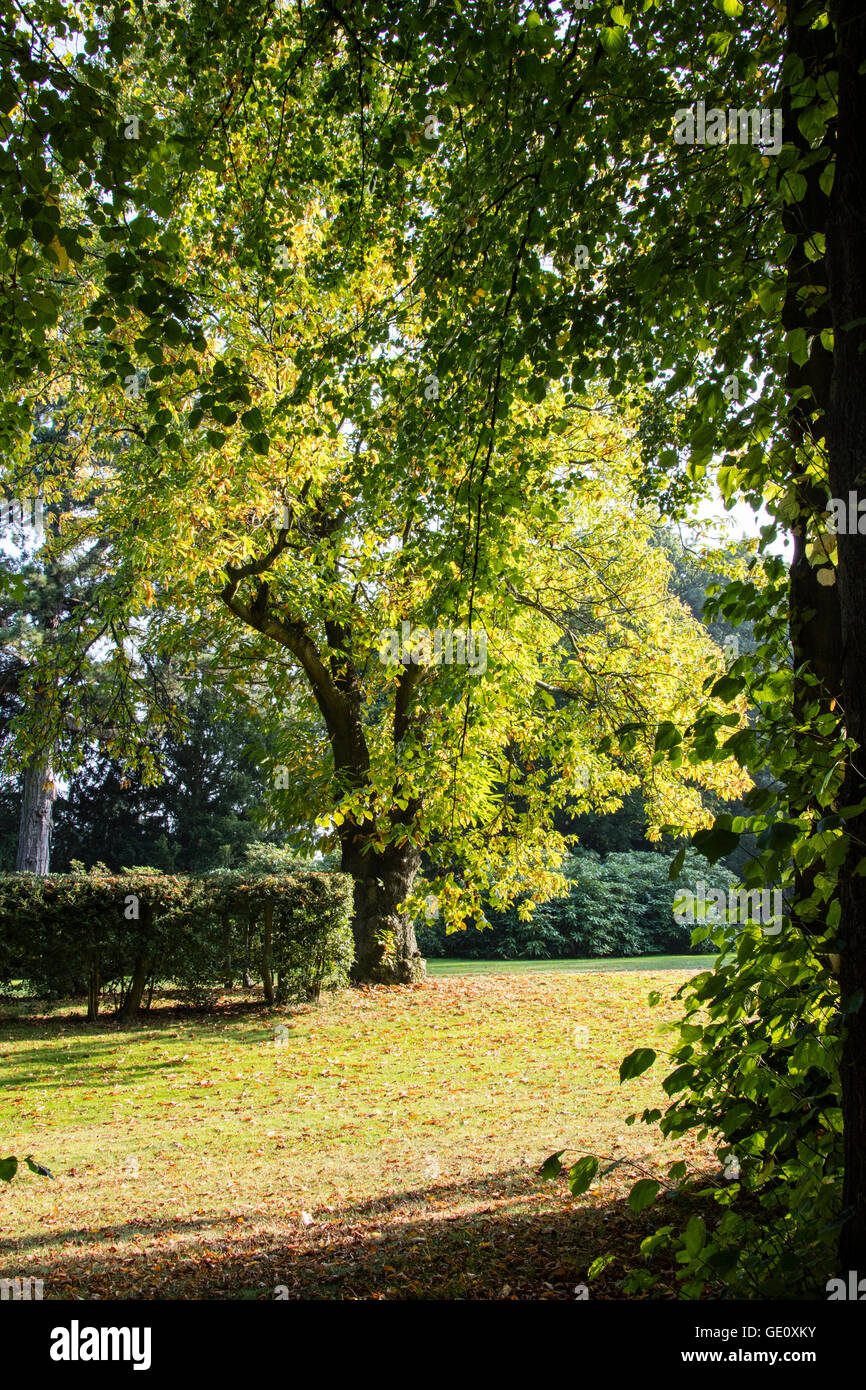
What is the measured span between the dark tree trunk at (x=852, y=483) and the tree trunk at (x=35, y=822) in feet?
69.8

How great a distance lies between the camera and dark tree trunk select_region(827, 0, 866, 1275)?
82.0 inches

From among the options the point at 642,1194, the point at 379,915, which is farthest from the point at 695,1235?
the point at 379,915

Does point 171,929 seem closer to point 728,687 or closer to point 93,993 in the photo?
point 93,993

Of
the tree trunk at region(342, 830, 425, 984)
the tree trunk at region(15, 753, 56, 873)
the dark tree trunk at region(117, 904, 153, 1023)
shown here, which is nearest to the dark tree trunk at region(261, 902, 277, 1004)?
the dark tree trunk at region(117, 904, 153, 1023)

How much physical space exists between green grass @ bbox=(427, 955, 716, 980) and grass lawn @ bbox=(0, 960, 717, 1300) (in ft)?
23.7

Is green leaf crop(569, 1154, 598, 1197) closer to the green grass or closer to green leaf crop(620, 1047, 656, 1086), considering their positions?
green leaf crop(620, 1047, 656, 1086)

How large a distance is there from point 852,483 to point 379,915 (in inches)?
548

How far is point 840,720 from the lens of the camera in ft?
8.31

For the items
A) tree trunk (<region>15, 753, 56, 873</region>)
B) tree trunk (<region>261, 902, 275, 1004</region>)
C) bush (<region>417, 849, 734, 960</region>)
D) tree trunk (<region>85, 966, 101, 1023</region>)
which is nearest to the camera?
tree trunk (<region>85, 966, 101, 1023</region>)

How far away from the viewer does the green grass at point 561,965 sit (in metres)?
21.1

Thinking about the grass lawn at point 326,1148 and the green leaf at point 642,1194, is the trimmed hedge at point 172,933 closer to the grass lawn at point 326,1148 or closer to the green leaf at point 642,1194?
the grass lawn at point 326,1148

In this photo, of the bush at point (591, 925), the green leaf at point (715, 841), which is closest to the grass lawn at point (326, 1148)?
the green leaf at point (715, 841)
